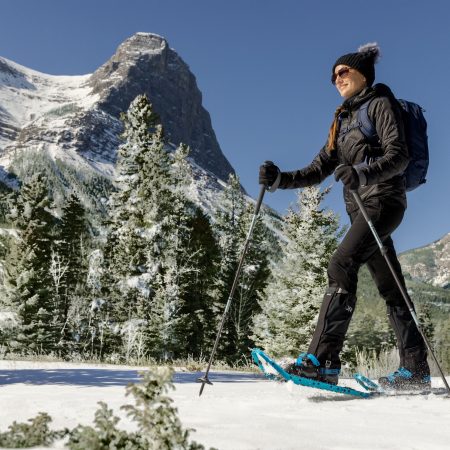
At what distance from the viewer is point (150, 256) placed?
25.3 metres

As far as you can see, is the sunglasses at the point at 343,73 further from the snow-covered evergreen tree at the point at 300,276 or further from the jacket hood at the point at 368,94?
the snow-covered evergreen tree at the point at 300,276

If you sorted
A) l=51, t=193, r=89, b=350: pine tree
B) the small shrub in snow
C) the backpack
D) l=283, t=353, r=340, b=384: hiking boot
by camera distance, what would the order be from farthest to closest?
l=51, t=193, r=89, b=350: pine tree
the backpack
l=283, t=353, r=340, b=384: hiking boot
the small shrub in snow

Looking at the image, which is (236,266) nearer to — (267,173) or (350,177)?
(267,173)

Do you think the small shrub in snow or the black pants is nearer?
the small shrub in snow

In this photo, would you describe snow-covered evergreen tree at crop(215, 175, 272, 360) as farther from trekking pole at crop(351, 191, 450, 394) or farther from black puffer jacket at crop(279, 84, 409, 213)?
black puffer jacket at crop(279, 84, 409, 213)

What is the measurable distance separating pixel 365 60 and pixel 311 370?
2524 mm

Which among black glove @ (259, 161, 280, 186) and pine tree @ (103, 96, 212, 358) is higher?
pine tree @ (103, 96, 212, 358)

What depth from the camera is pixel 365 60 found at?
4.05 m

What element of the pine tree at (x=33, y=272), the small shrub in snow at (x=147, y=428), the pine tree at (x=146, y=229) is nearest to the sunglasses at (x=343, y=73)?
the small shrub in snow at (x=147, y=428)

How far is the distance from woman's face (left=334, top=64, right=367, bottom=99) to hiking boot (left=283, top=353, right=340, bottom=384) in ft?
7.14

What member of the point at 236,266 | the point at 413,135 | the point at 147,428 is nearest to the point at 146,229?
the point at 236,266

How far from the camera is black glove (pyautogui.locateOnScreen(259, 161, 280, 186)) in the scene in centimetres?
416

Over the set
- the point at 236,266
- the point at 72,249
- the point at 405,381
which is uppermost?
the point at 72,249

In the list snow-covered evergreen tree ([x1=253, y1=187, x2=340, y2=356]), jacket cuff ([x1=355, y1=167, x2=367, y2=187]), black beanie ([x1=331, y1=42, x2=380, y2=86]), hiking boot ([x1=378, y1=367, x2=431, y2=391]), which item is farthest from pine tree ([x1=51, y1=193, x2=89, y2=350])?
jacket cuff ([x1=355, y1=167, x2=367, y2=187])
